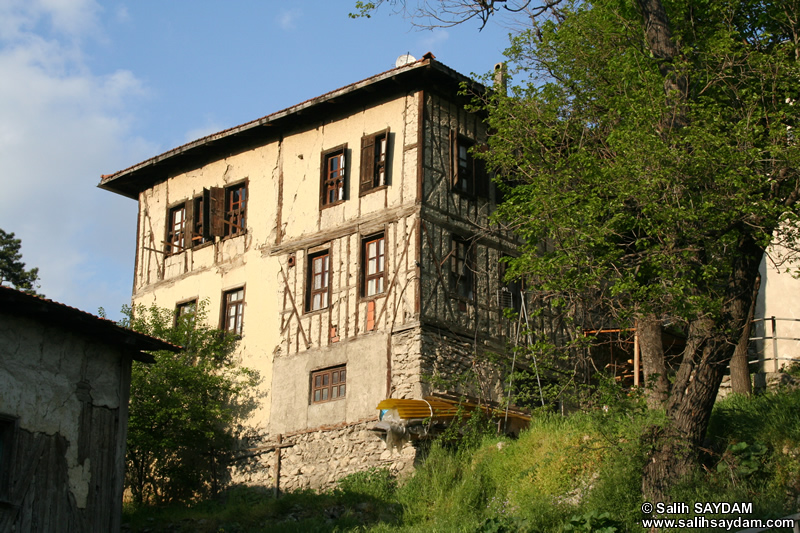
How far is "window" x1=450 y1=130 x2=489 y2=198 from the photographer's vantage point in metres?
21.3

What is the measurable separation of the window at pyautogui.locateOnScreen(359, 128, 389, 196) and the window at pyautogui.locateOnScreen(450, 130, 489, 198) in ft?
4.82

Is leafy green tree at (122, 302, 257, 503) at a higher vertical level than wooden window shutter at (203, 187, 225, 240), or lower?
lower

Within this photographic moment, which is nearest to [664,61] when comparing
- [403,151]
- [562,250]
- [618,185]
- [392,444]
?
[618,185]

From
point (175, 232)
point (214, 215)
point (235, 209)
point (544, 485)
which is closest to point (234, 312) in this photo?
point (214, 215)

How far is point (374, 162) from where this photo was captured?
2133 cm

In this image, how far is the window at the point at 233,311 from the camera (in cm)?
2303

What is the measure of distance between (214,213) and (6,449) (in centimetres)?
1187

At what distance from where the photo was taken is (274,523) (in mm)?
17438

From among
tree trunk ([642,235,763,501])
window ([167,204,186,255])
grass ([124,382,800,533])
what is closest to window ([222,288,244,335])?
window ([167,204,186,255])

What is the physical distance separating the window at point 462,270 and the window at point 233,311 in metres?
5.47

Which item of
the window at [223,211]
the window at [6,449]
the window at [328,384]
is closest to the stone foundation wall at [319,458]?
the window at [328,384]

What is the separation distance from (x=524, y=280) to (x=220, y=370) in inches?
289

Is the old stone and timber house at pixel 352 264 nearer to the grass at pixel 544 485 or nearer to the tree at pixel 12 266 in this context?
the grass at pixel 544 485

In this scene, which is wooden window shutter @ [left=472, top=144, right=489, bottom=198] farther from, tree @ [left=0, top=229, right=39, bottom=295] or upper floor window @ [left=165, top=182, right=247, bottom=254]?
tree @ [left=0, top=229, right=39, bottom=295]
